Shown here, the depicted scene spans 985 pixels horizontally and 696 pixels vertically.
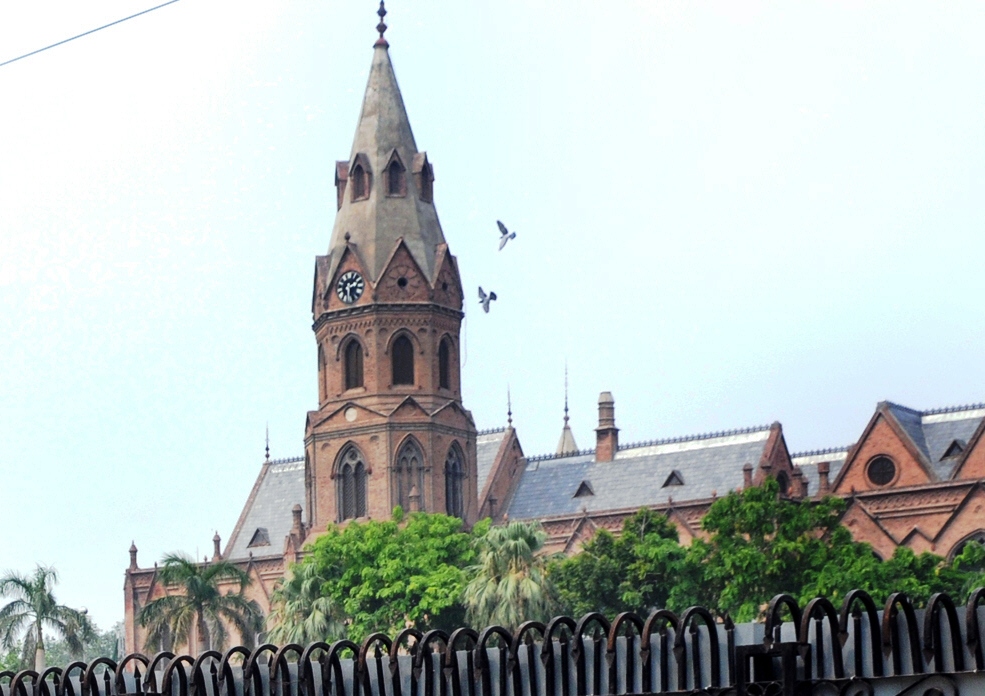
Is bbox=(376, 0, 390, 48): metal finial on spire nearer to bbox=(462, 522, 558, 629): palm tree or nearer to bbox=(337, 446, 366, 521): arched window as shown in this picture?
bbox=(337, 446, 366, 521): arched window

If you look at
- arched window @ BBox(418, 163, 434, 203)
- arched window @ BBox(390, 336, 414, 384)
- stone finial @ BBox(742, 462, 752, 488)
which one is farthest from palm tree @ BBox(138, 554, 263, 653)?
arched window @ BBox(418, 163, 434, 203)

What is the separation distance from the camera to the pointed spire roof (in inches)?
3265

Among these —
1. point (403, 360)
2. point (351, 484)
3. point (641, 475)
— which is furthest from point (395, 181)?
point (641, 475)

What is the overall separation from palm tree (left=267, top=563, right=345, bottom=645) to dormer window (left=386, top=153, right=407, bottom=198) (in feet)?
64.7

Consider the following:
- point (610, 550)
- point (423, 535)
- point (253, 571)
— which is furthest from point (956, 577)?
point (253, 571)

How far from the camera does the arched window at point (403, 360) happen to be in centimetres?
8306

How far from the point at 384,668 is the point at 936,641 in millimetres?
4699

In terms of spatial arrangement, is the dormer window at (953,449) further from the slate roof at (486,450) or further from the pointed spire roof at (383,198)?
the pointed spire roof at (383,198)

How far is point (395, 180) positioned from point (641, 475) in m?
16.2

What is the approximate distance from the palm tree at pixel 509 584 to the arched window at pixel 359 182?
23.9 m

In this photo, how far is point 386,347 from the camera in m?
82.6

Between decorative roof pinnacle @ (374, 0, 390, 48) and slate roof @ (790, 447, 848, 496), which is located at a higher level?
decorative roof pinnacle @ (374, 0, 390, 48)

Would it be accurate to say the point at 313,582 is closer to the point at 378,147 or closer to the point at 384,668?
the point at 378,147

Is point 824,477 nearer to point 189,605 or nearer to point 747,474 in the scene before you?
point 747,474
